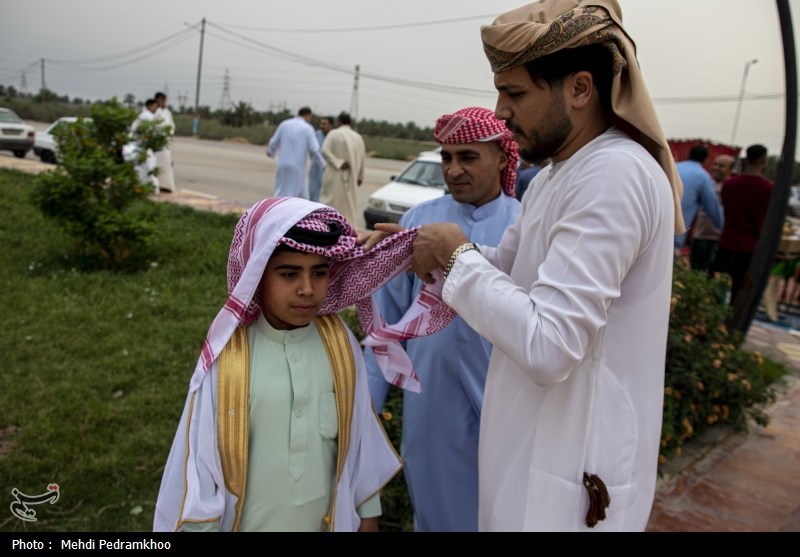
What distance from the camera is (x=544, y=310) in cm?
Answer: 147

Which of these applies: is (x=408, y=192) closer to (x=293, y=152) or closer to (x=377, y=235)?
(x=293, y=152)

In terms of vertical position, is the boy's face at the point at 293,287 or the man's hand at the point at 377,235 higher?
the man's hand at the point at 377,235

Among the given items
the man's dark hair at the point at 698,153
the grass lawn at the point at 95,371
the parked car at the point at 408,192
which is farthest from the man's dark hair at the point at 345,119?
Result: the man's dark hair at the point at 698,153

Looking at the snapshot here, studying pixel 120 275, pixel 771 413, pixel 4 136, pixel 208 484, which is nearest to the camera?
pixel 208 484

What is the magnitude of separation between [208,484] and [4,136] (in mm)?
21405

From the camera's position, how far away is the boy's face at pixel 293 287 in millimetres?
1903

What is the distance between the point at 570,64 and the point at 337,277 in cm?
97

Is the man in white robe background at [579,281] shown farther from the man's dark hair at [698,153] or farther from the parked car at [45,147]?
the parked car at [45,147]

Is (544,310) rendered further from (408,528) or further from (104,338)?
(104,338)

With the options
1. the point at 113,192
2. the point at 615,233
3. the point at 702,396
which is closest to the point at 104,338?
the point at 113,192

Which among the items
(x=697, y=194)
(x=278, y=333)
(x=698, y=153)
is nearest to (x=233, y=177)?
(x=698, y=153)

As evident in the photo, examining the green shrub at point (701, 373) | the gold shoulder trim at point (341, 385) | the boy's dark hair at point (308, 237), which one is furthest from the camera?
the green shrub at point (701, 373)

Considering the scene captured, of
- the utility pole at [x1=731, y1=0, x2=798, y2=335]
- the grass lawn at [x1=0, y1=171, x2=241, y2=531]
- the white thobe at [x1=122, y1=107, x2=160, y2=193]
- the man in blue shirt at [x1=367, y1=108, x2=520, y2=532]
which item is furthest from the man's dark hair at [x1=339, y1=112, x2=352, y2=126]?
the man in blue shirt at [x1=367, y1=108, x2=520, y2=532]

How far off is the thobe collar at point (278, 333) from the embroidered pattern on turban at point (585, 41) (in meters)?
0.93
